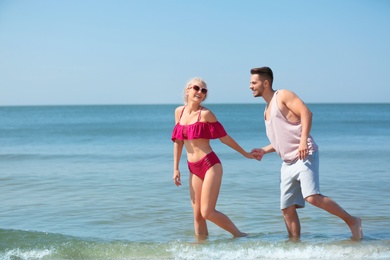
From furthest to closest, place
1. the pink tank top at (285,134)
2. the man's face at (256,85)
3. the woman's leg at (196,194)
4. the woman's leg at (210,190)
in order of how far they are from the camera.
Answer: the woman's leg at (196,194) < the woman's leg at (210,190) < the man's face at (256,85) < the pink tank top at (285,134)

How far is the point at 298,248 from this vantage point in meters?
5.81

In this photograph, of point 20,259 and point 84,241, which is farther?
point 84,241

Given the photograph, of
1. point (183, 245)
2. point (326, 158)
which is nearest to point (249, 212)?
point (183, 245)

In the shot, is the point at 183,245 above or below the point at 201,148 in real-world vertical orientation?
below

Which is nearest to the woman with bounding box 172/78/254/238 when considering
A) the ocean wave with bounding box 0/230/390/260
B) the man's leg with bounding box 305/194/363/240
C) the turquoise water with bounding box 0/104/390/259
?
the ocean wave with bounding box 0/230/390/260

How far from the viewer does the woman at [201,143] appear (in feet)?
19.0

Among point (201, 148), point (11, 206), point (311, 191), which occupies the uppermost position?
point (201, 148)

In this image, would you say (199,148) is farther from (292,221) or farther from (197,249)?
(292,221)

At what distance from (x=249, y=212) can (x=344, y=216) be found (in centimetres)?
236

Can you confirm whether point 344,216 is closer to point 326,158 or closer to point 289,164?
point 289,164

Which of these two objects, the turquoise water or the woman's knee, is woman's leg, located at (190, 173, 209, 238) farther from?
the turquoise water

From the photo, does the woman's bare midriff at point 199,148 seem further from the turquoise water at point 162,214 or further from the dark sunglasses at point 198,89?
the turquoise water at point 162,214

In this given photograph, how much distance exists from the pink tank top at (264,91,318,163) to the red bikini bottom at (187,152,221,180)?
0.65 m

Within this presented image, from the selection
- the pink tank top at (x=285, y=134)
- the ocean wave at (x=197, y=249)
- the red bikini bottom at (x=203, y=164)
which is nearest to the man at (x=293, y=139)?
the pink tank top at (x=285, y=134)
